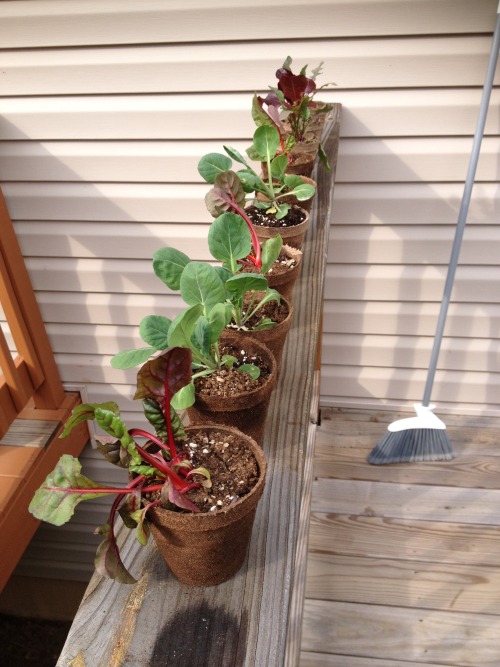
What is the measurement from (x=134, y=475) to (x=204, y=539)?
0.32 ft

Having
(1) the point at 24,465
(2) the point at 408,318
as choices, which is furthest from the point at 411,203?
(1) the point at 24,465

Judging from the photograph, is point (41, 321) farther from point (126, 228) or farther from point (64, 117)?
point (64, 117)

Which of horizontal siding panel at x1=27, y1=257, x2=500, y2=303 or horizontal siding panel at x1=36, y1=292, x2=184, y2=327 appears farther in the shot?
horizontal siding panel at x1=36, y1=292, x2=184, y2=327

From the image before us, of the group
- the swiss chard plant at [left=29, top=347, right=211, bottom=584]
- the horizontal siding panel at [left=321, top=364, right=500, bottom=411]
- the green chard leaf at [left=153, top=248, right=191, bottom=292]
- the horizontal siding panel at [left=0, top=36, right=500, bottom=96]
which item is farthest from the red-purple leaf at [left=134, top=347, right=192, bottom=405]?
the horizontal siding panel at [left=321, top=364, right=500, bottom=411]

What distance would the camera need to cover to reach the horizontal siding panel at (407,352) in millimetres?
2148

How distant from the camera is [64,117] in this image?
186cm

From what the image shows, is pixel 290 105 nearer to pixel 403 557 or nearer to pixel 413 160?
pixel 413 160

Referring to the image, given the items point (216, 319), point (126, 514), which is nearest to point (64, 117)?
point (216, 319)

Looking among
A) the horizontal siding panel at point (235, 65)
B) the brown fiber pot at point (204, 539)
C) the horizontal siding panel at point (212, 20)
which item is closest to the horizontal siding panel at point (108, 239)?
the horizontal siding panel at point (235, 65)

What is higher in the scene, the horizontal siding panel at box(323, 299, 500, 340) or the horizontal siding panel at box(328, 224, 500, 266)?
the horizontal siding panel at box(328, 224, 500, 266)

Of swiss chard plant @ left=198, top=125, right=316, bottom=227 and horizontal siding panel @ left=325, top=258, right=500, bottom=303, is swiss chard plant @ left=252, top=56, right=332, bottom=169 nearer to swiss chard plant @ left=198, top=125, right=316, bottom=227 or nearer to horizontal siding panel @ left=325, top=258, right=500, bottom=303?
swiss chard plant @ left=198, top=125, right=316, bottom=227

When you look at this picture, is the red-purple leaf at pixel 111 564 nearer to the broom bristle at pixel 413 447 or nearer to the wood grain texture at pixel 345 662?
the wood grain texture at pixel 345 662

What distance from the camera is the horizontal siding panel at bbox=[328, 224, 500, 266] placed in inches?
74.7

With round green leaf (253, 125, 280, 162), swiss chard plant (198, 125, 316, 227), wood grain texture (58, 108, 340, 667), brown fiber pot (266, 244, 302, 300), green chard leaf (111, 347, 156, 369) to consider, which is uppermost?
round green leaf (253, 125, 280, 162)
